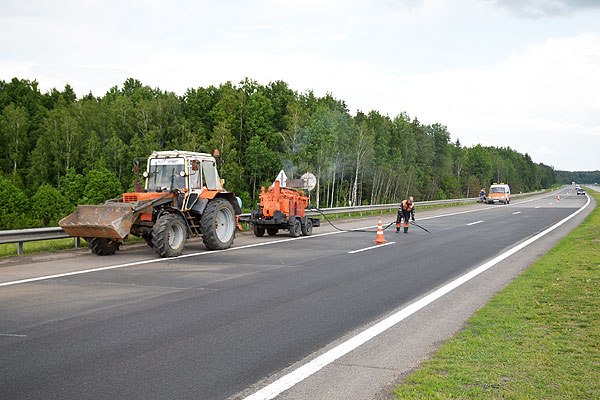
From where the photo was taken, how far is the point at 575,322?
7.61m

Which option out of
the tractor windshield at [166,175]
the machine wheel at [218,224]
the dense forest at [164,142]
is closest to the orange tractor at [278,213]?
the machine wheel at [218,224]

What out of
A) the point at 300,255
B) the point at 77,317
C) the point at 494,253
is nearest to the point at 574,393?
the point at 77,317

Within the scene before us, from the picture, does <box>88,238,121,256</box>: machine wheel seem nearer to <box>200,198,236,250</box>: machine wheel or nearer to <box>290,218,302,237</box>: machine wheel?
<box>200,198,236,250</box>: machine wheel

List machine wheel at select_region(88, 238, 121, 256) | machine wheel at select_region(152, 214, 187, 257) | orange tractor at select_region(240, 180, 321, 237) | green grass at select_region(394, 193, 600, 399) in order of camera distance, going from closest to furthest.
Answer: green grass at select_region(394, 193, 600, 399), machine wheel at select_region(152, 214, 187, 257), machine wheel at select_region(88, 238, 121, 256), orange tractor at select_region(240, 180, 321, 237)

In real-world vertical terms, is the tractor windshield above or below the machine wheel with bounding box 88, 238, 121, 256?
above

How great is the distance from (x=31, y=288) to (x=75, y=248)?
6.19 m

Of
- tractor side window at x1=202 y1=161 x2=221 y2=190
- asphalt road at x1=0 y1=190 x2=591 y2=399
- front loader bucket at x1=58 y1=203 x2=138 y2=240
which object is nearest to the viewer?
asphalt road at x1=0 y1=190 x2=591 y2=399

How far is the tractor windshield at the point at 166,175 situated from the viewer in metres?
15.9

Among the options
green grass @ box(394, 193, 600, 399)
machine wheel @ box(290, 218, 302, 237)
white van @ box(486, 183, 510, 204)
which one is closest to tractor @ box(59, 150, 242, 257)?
machine wheel @ box(290, 218, 302, 237)

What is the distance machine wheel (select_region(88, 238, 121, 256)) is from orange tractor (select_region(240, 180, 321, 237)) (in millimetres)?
6550

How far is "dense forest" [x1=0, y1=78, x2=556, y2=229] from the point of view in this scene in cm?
5612

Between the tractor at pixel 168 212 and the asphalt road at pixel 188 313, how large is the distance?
56 cm

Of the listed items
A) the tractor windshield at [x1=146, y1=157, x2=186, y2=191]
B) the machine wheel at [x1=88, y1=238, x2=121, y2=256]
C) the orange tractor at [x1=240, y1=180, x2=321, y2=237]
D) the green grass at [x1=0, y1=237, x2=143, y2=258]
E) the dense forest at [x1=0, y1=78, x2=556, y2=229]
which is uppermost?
the dense forest at [x1=0, y1=78, x2=556, y2=229]

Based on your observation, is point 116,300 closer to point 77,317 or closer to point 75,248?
point 77,317
